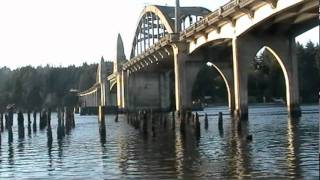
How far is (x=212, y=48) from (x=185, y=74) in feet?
19.0

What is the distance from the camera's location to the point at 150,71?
134 m

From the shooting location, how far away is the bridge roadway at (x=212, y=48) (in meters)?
60.0

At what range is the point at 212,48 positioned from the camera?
9069cm

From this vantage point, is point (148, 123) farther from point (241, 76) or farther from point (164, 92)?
point (164, 92)

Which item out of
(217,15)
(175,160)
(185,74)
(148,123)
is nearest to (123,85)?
(185,74)

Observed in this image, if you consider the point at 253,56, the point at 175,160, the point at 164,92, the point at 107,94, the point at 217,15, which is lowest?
the point at 175,160

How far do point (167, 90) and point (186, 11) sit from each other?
34889mm

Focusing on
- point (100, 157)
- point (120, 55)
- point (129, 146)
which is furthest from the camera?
point (120, 55)

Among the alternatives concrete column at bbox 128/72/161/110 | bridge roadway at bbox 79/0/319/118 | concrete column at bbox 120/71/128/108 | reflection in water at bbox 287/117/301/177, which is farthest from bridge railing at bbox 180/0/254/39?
concrete column at bbox 120/71/128/108

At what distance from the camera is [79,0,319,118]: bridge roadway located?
60000 mm

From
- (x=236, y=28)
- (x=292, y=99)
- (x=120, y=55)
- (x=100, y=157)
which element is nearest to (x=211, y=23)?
(x=236, y=28)

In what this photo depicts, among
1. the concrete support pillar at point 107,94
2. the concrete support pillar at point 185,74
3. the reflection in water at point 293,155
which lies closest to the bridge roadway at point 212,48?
the concrete support pillar at point 185,74

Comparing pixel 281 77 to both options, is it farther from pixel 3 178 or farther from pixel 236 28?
pixel 3 178

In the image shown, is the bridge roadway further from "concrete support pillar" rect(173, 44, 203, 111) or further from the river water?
the river water
